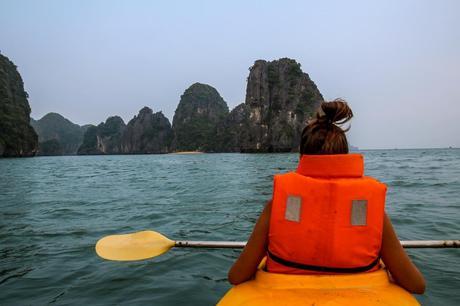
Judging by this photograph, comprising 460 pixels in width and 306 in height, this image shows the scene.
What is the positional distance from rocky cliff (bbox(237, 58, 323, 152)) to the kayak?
3863 inches

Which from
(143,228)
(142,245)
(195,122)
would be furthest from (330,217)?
(195,122)

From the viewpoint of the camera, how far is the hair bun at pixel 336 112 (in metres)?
2.07

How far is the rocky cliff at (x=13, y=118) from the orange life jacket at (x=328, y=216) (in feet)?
302

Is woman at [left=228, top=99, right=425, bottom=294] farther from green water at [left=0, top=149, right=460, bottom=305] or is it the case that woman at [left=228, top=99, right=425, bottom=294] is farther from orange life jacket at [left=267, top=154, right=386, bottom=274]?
green water at [left=0, top=149, right=460, bottom=305]

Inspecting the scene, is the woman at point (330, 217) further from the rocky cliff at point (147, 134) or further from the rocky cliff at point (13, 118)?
the rocky cliff at point (147, 134)

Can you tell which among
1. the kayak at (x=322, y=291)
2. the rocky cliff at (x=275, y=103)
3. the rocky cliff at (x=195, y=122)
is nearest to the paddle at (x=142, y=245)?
the kayak at (x=322, y=291)

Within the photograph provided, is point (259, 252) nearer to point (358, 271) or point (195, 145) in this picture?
point (358, 271)

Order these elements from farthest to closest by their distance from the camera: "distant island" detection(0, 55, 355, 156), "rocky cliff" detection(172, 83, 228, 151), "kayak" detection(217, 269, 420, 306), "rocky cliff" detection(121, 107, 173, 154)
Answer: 1. "rocky cliff" detection(121, 107, 173, 154)
2. "rocky cliff" detection(172, 83, 228, 151)
3. "distant island" detection(0, 55, 355, 156)
4. "kayak" detection(217, 269, 420, 306)

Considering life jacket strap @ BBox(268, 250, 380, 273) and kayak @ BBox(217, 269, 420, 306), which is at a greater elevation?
life jacket strap @ BBox(268, 250, 380, 273)

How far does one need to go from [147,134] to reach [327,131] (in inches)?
7408

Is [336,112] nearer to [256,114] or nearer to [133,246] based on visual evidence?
[133,246]

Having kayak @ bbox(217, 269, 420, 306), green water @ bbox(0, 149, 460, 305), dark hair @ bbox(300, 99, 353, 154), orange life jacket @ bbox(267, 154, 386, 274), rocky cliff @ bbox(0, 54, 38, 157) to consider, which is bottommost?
green water @ bbox(0, 149, 460, 305)

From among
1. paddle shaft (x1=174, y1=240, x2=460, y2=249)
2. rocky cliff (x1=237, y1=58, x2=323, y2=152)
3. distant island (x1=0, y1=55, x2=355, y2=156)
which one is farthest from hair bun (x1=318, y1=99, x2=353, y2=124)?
rocky cliff (x1=237, y1=58, x2=323, y2=152)

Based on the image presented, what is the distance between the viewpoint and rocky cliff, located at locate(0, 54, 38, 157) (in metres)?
84.1
